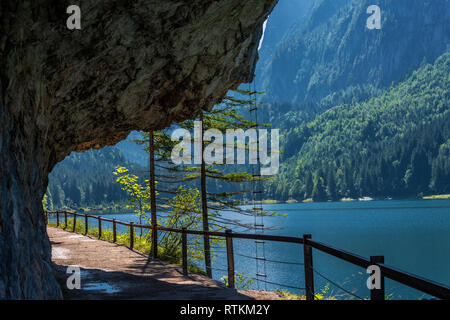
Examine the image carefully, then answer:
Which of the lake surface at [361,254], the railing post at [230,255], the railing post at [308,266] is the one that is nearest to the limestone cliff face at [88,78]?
the railing post at [230,255]

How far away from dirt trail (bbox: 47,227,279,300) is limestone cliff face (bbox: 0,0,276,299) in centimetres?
222

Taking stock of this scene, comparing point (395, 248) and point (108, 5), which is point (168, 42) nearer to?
point (108, 5)

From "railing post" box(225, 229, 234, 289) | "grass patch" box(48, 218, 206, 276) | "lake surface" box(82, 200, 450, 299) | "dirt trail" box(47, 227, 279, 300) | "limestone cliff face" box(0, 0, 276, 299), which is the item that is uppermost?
"limestone cliff face" box(0, 0, 276, 299)

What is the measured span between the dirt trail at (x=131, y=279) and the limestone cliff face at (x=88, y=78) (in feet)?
7.29

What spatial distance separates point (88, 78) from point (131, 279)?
461cm

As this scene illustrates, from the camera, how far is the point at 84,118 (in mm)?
8781

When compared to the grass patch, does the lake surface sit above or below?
below

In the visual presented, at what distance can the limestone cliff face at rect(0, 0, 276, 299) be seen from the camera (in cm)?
482

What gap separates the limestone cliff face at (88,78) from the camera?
15.8ft

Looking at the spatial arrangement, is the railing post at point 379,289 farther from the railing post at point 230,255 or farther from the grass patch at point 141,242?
the grass patch at point 141,242

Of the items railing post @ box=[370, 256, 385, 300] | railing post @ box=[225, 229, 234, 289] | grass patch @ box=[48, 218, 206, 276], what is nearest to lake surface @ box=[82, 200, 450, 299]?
grass patch @ box=[48, 218, 206, 276]

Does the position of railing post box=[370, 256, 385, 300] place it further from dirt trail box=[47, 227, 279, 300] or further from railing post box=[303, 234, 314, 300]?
dirt trail box=[47, 227, 279, 300]

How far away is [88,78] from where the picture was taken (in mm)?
7801
